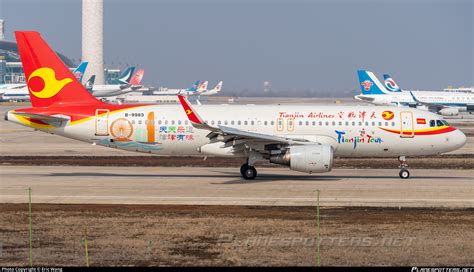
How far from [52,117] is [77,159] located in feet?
34.6

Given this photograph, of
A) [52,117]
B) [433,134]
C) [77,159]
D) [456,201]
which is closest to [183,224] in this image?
[456,201]

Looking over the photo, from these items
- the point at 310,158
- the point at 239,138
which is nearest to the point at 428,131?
the point at 310,158

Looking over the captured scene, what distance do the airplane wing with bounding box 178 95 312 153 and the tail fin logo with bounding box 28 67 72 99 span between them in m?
7.20

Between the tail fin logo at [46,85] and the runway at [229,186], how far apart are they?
401 centimetres

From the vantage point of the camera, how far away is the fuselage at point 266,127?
36156 mm

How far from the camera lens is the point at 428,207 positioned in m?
27.8

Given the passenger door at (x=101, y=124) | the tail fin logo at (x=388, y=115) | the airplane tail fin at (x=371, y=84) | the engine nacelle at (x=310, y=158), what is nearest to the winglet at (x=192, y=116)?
the engine nacelle at (x=310, y=158)

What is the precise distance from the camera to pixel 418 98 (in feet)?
345

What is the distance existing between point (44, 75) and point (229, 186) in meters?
10.8

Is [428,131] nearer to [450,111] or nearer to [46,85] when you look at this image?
[46,85]

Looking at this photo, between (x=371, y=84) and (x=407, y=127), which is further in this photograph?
(x=371, y=84)

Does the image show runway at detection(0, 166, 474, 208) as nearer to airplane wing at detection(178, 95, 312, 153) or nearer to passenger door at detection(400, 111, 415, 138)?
airplane wing at detection(178, 95, 312, 153)

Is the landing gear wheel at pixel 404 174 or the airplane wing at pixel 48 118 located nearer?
the airplane wing at pixel 48 118

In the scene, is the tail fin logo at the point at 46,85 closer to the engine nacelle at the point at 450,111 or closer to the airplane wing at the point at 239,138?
the airplane wing at the point at 239,138
